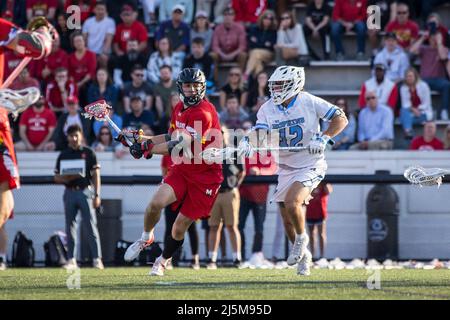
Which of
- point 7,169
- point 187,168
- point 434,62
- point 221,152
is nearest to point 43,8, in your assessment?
point 434,62

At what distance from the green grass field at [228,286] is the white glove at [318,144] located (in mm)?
1247

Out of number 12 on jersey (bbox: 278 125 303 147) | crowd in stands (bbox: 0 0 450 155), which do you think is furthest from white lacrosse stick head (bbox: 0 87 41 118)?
crowd in stands (bbox: 0 0 450 155)

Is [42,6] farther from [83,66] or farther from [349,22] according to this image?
[349,22]

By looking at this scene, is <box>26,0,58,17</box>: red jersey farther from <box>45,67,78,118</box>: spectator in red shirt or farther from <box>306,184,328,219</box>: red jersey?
<box>306,184,328,219</box>: red jersey

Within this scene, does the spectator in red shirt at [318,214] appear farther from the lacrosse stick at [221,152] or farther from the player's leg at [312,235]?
the lacrosse stick at [221,152]

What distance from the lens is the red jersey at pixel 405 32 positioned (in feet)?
61.3

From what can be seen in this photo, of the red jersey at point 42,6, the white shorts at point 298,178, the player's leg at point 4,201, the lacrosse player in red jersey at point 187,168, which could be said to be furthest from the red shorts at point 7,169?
the red jersey at point 42,6

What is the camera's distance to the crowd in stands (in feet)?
58.4

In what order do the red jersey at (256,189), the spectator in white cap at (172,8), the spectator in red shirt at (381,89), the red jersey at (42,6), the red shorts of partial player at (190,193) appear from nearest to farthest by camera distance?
1. the red shorts of partial player at (190,193)
2. the red jersey at (256,189)
3. the spectator in red shirt at (381,89)
4. the spectator in white cap at (172,8)
5. the red jersey at (42,6)

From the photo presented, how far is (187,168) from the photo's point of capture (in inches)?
456

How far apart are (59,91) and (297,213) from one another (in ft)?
27.9

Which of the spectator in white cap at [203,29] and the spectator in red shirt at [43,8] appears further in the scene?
the spectator in red shirt at [43,8]

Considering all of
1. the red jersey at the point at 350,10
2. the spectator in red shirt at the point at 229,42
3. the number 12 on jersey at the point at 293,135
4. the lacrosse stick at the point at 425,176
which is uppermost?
the red jersey at the point at 350,10
